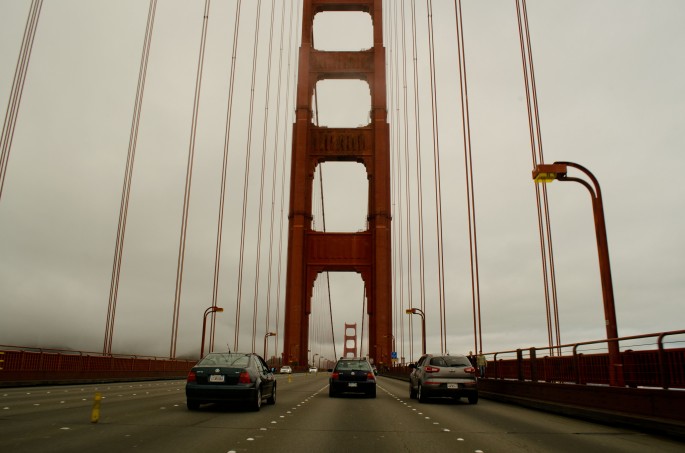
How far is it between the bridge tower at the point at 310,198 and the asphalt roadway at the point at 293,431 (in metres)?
39.4

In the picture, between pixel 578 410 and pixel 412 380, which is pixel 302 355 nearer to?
pixel 412 380

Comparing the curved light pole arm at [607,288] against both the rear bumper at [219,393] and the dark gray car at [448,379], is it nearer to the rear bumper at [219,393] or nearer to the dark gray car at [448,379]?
the dark gray car at [448,379]

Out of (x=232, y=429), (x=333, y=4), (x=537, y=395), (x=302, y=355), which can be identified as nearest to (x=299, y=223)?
(x=302, y=355)

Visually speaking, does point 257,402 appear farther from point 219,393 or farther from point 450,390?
point 450,390

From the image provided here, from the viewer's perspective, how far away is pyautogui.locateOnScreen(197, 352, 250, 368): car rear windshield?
1243cm

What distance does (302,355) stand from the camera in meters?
54.5

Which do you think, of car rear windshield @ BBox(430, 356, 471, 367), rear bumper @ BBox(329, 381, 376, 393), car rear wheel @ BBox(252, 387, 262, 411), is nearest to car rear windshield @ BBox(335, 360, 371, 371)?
rear bumper @ BBox(329, 381, 376, 393)

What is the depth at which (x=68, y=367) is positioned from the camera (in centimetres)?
2403

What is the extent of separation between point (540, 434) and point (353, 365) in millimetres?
10611

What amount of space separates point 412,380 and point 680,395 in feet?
33.5

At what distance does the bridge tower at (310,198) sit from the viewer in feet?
171

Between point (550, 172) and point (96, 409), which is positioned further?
point (550, 172)

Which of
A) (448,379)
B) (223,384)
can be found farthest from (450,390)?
(223,384)

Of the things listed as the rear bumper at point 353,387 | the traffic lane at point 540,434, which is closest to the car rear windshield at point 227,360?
the traffic lane at point 540,434
